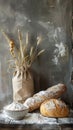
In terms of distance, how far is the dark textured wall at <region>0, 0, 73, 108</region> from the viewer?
6.16 feet

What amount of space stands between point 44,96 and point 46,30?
0.48m

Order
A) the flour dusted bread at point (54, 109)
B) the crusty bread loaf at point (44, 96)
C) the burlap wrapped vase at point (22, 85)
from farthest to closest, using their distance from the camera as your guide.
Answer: the burlap wrapped vase at point (22, 85)
the crusty bread loaf at point (44, 96)
the flour dusted bread at point (54, 109)

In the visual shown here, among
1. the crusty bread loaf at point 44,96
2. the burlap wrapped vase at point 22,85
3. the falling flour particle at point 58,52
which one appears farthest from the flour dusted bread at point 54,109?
the falling flour particle at point 58,52

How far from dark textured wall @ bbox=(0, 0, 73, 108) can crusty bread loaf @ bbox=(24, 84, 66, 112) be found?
118 millimetres

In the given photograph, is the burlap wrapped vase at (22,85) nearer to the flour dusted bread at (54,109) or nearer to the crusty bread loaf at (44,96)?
the crusty bread loaf at (44,96)

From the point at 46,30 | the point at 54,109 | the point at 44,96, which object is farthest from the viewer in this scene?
the point at 46,30

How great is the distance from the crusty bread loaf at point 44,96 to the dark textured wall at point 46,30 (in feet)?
0.39

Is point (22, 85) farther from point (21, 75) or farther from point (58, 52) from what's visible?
point (58, 52)

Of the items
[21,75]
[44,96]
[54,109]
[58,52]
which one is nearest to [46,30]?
[58,52]

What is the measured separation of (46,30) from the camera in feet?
6.19

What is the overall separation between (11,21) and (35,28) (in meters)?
0.18

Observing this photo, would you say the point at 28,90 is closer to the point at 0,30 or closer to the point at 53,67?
the point at 53,67

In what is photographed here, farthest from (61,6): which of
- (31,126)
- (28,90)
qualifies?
(31,126)

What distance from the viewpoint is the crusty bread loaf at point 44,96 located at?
1.71 metres
